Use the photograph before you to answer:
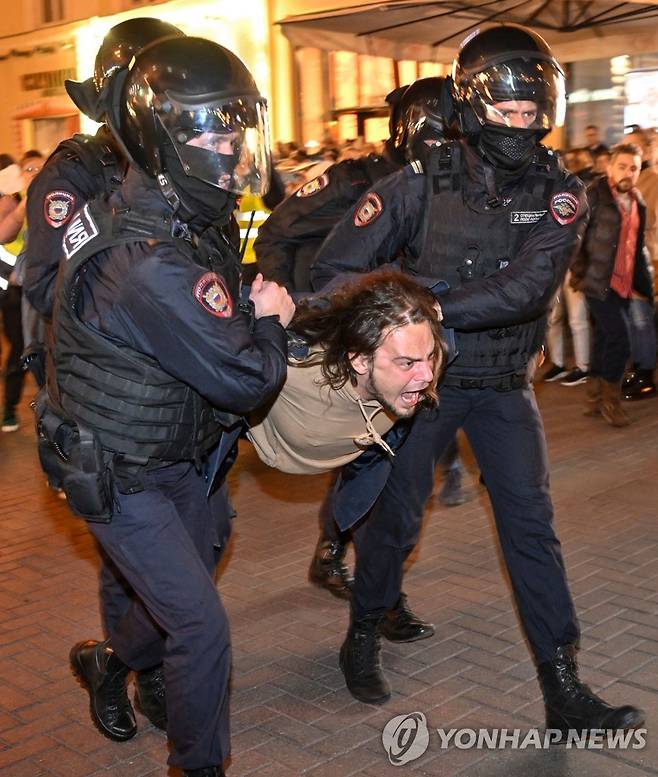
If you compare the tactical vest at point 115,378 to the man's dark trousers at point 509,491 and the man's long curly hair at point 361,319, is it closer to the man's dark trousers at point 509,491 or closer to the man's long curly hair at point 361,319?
the man's long curly hair at point 361,319

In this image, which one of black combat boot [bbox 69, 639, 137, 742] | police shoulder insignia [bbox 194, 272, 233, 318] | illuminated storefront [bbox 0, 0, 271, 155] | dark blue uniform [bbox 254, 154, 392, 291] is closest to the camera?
police shoulder insignia [bbox 194, 272, 233, 318]

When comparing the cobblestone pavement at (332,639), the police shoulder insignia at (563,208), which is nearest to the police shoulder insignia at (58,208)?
the cobblestone pavement at (332,639)

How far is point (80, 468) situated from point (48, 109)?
1953 cm

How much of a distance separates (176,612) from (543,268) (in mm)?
1520

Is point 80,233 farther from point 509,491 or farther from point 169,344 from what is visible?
point 509,491

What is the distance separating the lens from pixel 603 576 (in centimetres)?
501

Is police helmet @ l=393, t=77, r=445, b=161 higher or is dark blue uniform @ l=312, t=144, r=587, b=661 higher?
police helmet @ l=393, t=77, r=445, b=161

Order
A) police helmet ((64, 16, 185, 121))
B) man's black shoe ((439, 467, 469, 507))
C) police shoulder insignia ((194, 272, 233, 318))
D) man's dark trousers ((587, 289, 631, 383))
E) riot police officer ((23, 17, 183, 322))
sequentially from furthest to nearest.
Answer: man's dark trousers ((587, 289, 631, 383))
man's black shoe ((439, 467, 469, 507))
riot police officer ((23, 17, 183, 322))
police helmet ((64, 16, 185, 121))
police shoulder insignia ((194, 272, 233, 318))

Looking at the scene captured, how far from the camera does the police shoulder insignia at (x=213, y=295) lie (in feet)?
8.56

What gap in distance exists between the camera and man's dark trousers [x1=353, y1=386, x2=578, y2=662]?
11.6 ft

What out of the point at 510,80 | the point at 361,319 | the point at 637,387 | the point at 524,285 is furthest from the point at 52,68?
the point at 361,319

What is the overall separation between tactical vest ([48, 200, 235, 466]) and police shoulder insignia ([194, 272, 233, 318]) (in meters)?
0.09

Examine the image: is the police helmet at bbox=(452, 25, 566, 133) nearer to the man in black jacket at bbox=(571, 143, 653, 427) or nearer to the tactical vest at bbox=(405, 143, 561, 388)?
the tactical vest at bbox=(405, 143, 561, 388)

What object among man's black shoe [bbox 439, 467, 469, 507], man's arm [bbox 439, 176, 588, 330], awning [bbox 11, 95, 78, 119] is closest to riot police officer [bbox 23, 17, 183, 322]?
man's arm [bbox 439, 176, 588, 330]
